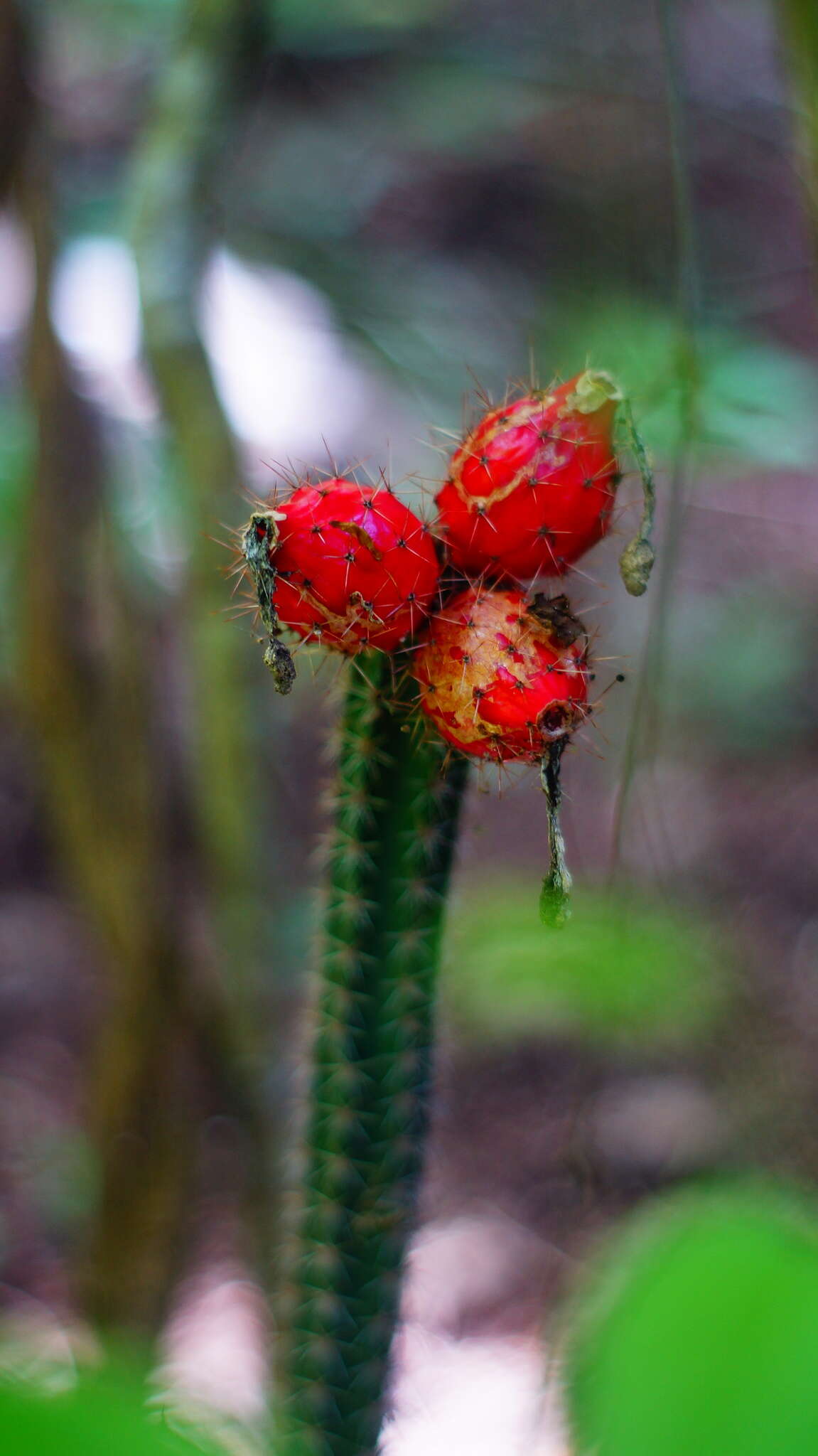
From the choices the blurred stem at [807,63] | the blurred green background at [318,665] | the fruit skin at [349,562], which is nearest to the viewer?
the fruit skin at [349,562]

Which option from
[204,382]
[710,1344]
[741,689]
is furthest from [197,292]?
[741,689]

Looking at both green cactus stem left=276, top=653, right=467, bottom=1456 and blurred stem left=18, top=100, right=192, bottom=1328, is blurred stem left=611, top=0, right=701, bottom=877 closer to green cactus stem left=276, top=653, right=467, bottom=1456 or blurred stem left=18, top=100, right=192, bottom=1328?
green cactus stem left=276, top=653, right=467, bottom=1456

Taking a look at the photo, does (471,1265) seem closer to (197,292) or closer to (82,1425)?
(197,292)

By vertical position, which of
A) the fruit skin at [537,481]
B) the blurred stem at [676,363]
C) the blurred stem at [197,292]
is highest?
the blurred stem at [197,292]

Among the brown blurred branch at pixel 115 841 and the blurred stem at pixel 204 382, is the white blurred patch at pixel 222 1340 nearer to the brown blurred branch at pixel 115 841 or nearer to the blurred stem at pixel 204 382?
the brown blurred branch at pixel 115 841

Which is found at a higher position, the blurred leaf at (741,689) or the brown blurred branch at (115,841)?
the blurred leaf at (741,689)

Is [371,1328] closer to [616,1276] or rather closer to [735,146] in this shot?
[616,1276]

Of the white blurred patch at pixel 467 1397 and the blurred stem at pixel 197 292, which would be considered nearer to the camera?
the blurred stem at pixel 197 292

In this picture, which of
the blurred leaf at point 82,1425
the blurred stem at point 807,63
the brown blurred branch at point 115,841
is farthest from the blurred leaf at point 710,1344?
the brown blurred branch at point 115,841
